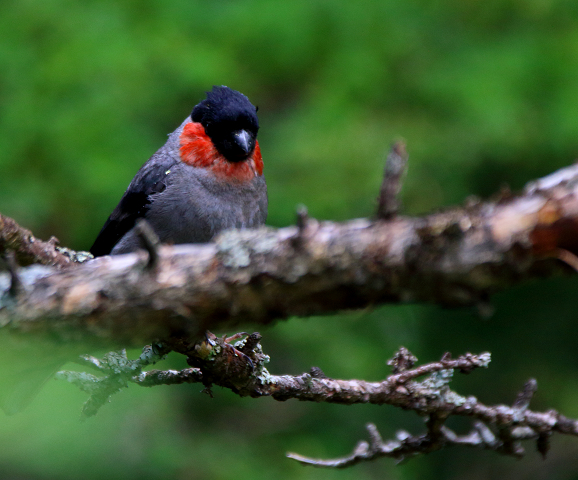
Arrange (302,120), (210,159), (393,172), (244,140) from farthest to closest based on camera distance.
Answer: (302,120) → (210,159) → (244,140) → (393,172)

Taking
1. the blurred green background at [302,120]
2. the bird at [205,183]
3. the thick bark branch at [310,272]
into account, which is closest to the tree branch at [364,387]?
the thick bark branch at [310,272]

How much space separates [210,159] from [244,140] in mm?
288

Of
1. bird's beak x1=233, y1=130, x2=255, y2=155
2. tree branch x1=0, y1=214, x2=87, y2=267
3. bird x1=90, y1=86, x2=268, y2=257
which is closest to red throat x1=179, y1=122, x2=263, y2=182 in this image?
bird x1=90, y1=86, x2=268, y2=257

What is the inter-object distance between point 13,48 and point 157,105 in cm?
140

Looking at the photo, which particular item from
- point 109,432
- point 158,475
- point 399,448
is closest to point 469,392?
point 158,475

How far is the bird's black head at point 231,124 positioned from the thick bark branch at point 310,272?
8.24ft

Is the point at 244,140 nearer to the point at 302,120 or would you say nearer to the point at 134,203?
the point at 134,203

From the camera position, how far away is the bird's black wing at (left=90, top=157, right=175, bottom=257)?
4.39 metres

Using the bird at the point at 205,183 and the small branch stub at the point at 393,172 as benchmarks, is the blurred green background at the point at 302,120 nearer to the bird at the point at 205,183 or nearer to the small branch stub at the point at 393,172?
the bird at the point at 205,183

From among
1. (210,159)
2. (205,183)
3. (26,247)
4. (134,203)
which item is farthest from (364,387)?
(134,203)

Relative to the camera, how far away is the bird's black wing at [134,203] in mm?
4395

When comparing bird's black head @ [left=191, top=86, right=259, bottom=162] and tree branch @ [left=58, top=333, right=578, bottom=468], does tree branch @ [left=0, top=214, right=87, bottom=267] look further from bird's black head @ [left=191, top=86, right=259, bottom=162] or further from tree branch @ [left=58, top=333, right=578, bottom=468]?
bird's black head @ [left=191, top=86, right=259, bottom=162]

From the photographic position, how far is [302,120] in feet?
21.0

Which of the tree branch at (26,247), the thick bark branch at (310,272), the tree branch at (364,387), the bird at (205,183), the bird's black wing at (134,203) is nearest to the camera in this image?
the thick bark branch at (310,272)
